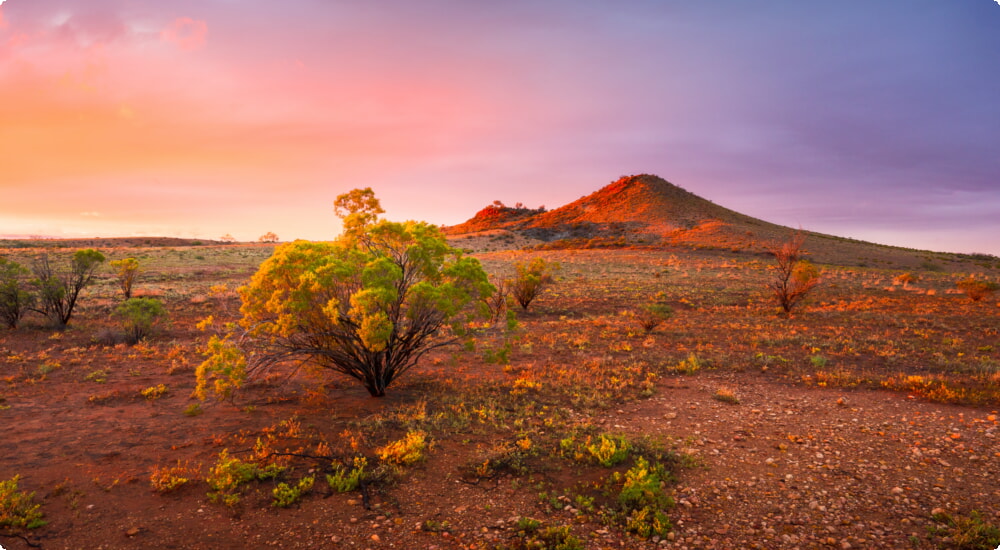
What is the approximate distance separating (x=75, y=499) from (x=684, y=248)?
6840 cm

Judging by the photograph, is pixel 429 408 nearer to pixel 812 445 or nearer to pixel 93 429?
pixel 93 429

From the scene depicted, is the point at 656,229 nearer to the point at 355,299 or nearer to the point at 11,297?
the point at 355,299

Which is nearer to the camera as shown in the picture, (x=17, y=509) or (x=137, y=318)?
(x=17, y=509)

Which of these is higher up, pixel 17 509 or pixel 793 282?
pixel 793 282

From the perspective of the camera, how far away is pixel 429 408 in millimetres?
9945

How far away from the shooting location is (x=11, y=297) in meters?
17.0

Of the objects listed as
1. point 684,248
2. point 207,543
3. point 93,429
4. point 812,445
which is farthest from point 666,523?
point 684,248

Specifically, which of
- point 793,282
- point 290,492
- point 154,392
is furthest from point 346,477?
point 793,282

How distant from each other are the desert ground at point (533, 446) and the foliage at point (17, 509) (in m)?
0.15

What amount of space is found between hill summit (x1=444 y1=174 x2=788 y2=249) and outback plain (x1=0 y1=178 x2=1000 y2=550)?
6077 centimetres

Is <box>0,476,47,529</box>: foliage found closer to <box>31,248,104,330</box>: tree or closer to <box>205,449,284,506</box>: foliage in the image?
<box>205,449,284,506</box>: foliage

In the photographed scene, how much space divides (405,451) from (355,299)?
2.93m

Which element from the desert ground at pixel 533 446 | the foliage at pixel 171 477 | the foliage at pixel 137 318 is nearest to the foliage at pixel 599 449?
the desert ground at pixel 533 446

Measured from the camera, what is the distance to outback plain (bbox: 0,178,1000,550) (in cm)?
570
